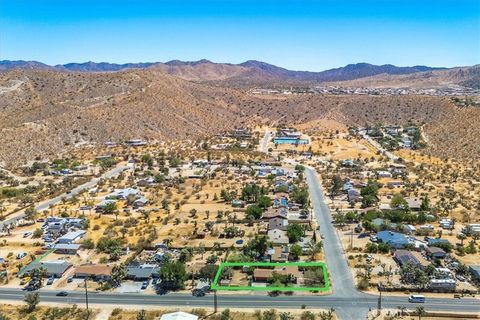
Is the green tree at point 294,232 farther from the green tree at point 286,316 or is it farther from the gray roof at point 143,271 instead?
the gray roof at point 143,271

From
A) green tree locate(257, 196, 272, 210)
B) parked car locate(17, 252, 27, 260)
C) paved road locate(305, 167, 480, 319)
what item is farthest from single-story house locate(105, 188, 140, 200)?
paved road locate(305, 167, 480, 319)

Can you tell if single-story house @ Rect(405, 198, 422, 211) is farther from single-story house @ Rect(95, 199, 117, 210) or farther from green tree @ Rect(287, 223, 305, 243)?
single-story house @ Rect(95, 199, 117, 210)

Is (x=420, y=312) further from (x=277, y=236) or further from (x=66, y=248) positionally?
(x=66, y=248)

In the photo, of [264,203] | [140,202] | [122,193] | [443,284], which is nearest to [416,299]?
[443,284]

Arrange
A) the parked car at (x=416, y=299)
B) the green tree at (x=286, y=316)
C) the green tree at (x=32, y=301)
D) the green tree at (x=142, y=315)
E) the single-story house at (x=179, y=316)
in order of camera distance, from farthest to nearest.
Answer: the parked car at (x=416, y=299), the green tree at (x=32, y=301), the green tree at (x=142, y=315), the single-story house at (x=179, y=316), the green tree at (x=286, y=316)

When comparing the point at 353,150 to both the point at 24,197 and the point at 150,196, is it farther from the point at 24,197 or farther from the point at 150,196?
the point at 24,197

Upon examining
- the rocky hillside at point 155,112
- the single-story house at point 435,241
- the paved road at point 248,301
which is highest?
the rocky hillside at point 155,112

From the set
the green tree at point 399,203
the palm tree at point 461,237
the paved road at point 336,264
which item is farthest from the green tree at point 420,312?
the green tree at point 399,203
